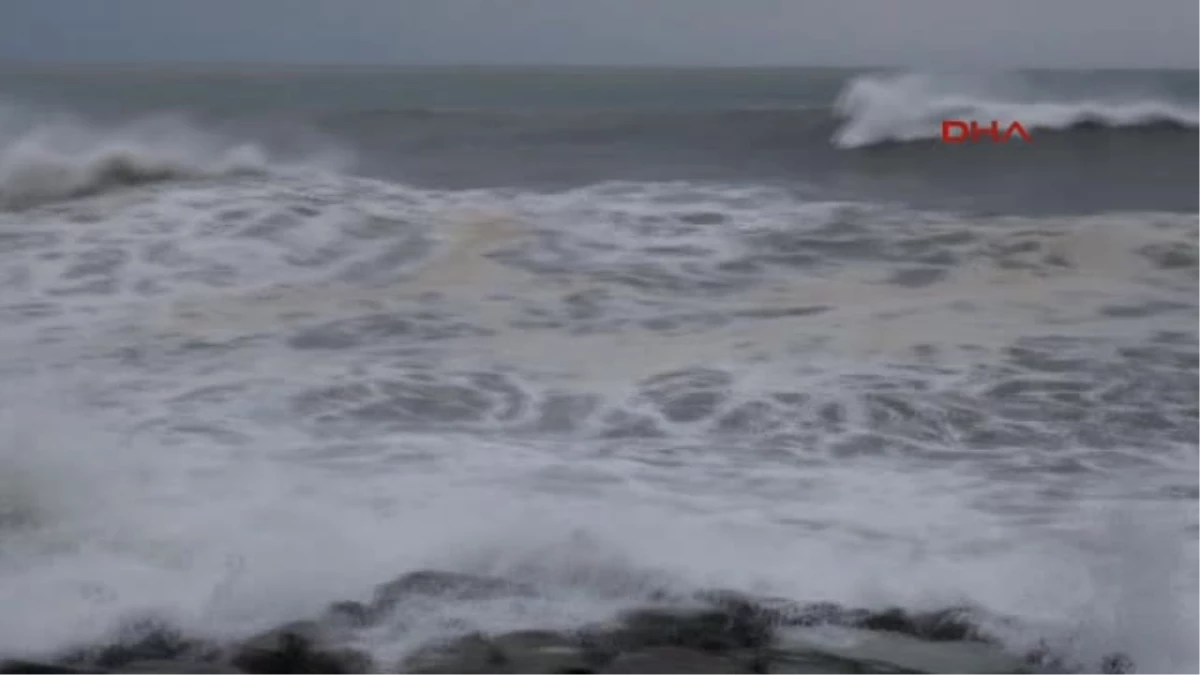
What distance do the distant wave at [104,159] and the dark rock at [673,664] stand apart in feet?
32.4

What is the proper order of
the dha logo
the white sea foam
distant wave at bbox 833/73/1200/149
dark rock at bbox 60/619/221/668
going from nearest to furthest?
dark rock at bbox 60/619/221/668 → the white sea foam → the dha logo → distant wave at bbox 833/73/1200/149

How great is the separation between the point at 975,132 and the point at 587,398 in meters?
14.6

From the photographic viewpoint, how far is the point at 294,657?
3467 millimetres

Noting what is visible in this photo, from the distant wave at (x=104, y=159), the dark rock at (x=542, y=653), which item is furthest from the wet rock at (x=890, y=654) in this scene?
the distant wave at (x=104, y=159)

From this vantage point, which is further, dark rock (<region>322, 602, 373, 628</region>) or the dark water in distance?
the dark water in distance

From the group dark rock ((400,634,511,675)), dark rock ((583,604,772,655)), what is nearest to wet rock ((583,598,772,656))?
dark rock ((583,604,772,655))

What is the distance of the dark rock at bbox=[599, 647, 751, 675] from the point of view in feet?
10.7

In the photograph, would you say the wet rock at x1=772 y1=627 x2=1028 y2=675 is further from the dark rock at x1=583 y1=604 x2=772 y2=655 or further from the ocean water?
the ocean water

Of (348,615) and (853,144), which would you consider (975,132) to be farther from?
(348,615)

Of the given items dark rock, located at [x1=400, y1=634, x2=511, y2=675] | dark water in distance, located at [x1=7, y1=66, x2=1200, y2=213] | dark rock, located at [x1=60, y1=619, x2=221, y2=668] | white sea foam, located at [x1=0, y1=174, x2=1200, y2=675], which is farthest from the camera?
dark water in distance, located at [x1=7, y1=66, x2=1200, y2=213]

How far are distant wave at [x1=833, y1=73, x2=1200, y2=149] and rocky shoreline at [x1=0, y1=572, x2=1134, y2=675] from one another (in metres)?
15.4

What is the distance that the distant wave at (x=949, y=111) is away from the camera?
775 inches

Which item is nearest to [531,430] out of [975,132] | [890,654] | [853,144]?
[890,654]

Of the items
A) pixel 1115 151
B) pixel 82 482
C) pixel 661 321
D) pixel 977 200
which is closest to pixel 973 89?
pixel 1115 151
